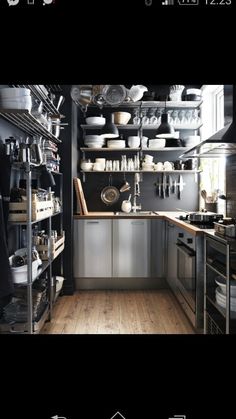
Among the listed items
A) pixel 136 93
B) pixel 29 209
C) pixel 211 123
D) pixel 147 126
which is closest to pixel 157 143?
pixel 147 126

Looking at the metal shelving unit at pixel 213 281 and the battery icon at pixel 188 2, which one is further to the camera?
the metal shelving unit at pixel 213 281

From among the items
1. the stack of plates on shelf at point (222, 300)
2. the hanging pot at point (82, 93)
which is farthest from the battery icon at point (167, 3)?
the hanging pot at point (82, 93)

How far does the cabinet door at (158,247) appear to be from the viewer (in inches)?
151

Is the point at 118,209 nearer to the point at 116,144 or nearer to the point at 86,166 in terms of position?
the point at 86,166

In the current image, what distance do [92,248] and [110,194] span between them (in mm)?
860

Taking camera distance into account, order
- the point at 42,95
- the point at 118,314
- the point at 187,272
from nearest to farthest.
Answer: the point at 42,95 < the point at 187,272 < the point at 118,314

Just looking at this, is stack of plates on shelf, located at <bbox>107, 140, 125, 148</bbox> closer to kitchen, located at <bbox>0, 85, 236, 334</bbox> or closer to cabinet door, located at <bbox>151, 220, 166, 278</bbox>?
kitchen, located at <bbox>0, 85, 236, 334</bbox>

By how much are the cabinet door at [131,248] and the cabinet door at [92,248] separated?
0.26 feet

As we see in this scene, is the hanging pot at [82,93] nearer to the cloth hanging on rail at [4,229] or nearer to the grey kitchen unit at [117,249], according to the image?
the grey kitchen unit at [117,249]

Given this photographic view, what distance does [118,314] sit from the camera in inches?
122

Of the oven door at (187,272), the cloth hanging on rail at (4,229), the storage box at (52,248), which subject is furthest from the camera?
the storage box at (52,248)
